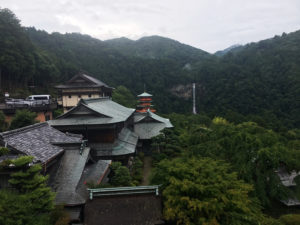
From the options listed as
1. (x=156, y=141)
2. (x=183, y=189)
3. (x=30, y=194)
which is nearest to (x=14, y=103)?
(x=156, y=141)

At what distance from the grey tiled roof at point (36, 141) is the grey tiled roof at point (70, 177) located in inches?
28.2

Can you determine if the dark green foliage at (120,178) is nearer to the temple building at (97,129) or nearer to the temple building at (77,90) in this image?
the temple building at (97,129)

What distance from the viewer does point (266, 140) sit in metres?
13.9

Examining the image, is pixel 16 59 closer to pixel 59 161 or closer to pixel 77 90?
pixel 77 90

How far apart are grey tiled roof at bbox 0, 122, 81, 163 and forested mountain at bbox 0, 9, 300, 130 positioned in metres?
37.7

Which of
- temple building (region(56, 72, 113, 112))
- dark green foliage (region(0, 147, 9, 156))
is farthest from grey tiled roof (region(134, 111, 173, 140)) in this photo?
dark green foliage (region(0, 147, 9, 156))

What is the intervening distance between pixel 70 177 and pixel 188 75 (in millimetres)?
88419

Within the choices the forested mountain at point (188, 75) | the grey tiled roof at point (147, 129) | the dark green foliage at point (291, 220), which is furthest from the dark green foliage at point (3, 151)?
the forested mountain at point (188, 75)

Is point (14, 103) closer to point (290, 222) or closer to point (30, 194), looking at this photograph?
point (30, 194)

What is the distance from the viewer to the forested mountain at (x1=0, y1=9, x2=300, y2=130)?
50.3 meters

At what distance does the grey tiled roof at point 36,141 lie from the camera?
31.0 feet

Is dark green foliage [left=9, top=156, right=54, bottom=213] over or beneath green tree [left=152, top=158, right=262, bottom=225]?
over

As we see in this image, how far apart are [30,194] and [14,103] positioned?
20.6 metres

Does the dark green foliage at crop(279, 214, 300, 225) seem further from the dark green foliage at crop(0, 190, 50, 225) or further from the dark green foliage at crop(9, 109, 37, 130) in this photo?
the dark green foliage at crop(9, 109, 37, 130)
